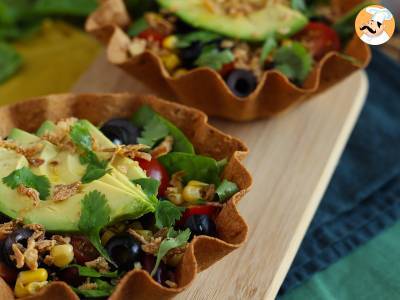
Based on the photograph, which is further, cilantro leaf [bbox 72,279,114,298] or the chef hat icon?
the chef hat icon

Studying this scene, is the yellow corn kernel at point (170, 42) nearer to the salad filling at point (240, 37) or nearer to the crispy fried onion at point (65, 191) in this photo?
the salad filling at point (240, 37)

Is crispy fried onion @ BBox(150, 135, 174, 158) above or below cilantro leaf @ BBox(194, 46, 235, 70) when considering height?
below

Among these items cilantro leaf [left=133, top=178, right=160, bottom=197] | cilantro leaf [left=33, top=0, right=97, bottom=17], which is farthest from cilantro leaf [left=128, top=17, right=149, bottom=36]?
cilantro leaf [left=133, top=178, right=160, bottom=197]

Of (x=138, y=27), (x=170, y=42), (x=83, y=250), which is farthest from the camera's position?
(x=138, y=27)

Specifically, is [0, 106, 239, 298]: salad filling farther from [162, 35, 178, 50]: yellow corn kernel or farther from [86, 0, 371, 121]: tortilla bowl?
[162, 35, 178, 50]: yellow corn kernel

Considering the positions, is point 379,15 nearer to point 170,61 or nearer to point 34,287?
point 170,61

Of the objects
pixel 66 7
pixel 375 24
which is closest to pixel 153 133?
pixel 375 24

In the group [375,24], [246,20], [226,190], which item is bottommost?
[226,190]
